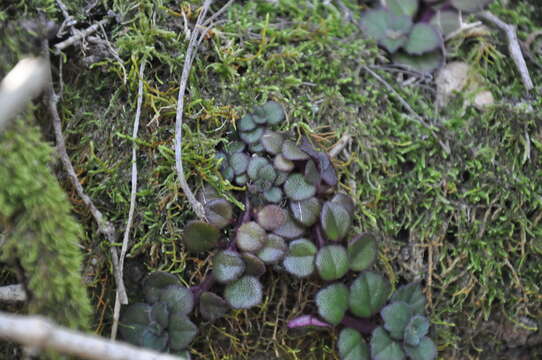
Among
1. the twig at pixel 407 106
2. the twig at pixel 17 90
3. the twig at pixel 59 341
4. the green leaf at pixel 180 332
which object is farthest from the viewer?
the twig at pixel 407 106

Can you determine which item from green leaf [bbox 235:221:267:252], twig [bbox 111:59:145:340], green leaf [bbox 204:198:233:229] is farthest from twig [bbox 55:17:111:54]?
green leaf [bbox 235:221:267:252]

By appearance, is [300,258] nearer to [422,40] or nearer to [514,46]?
[422,40]

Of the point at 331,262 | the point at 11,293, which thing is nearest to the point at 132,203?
the point at 11,293

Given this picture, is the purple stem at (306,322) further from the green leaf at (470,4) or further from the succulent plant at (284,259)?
the green leaf at (470,4)

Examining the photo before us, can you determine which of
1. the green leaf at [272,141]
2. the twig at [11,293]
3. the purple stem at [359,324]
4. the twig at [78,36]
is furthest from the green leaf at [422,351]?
the twig at [78,36]

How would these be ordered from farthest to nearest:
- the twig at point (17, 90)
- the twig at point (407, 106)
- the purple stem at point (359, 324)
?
the twig at point (407, 106) → the purple stem at point (359, 324) → the twig at point (17, 90)

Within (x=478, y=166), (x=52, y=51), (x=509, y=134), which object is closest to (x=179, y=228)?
(x=52, y=51)

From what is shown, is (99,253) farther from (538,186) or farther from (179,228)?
(538,186)
